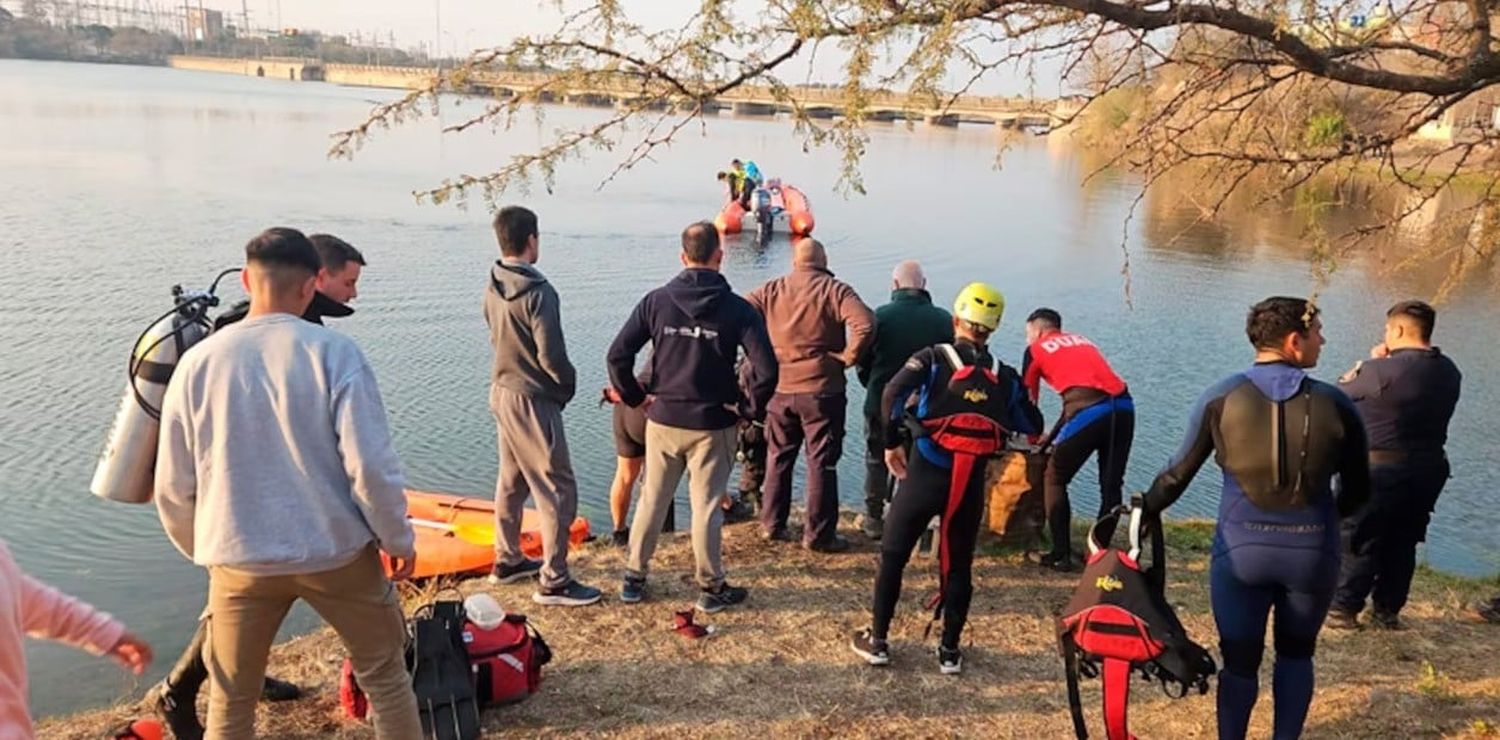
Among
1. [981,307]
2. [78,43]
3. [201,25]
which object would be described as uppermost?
[201,25]

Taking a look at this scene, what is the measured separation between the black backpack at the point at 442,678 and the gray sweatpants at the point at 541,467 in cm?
101

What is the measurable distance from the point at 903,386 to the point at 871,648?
123 cm

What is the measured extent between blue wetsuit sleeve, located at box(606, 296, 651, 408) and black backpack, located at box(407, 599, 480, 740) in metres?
1.35

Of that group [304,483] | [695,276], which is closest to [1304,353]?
[695,276]

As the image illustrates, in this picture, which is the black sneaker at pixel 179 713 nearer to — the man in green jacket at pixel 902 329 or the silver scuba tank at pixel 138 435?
the silver scuba tank at pixel 138 435

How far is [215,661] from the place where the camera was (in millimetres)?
3088

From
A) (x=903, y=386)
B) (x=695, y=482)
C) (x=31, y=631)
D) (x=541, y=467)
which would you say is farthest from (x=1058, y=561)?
(x=31, y=631)

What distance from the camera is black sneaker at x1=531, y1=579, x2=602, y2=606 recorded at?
200 inches

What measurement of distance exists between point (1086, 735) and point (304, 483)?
293cm

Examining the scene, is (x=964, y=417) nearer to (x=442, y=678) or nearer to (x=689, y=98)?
(x=689, y=98)

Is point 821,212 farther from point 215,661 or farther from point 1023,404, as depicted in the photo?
point 215,661

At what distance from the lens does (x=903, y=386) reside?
4336mm

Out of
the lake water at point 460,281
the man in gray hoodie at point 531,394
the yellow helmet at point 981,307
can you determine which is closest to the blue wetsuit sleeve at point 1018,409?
the yellow helmet at point 981,307

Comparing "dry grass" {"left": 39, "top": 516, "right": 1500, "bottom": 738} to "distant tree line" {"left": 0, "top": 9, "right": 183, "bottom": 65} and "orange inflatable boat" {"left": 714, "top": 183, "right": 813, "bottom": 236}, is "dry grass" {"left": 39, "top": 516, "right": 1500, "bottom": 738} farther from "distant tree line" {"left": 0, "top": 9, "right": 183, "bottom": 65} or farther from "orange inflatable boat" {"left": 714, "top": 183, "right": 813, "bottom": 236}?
"distant tree line" {"left": 0, "top": 9, "right": 183, "bottom": 65}
